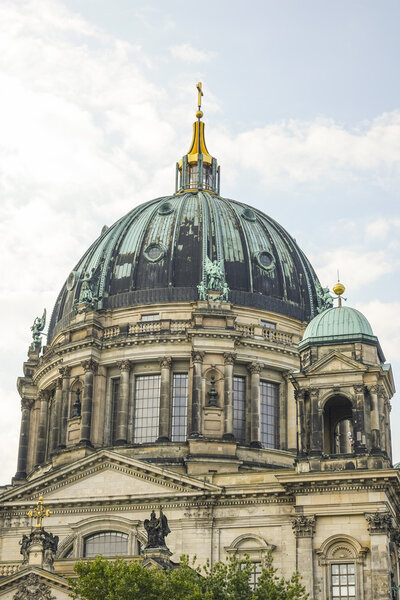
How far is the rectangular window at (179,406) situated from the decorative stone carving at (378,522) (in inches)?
603

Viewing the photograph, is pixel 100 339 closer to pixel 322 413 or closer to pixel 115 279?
pixel 115 279

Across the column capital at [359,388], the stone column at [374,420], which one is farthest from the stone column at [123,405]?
the stone column at [374,420]

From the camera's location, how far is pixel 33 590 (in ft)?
158

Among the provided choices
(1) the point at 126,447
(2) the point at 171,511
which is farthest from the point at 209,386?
(2) the point at 171,511

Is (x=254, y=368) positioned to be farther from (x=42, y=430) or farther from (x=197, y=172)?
(x=197, y=172)

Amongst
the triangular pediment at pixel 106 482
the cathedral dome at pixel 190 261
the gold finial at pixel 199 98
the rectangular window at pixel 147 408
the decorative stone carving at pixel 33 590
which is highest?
the gold finial at pixel 199 98

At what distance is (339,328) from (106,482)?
44.8ft

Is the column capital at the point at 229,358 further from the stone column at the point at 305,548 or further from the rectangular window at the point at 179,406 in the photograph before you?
the stone column at the point at 305,548

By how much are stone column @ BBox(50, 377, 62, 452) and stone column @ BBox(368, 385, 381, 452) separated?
20855 millimetres

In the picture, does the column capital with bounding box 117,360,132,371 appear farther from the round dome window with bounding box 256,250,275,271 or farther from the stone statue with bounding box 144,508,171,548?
the stone statue with bounding box 144,508,171,548

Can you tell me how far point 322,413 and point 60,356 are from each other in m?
19.7

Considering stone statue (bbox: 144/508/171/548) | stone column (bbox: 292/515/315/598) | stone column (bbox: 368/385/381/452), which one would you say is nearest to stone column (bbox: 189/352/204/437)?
stone statue (bbox: 144/508/171/548)

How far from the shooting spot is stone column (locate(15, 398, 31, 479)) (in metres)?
66.1

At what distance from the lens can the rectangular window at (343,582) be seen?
47.0 metres
